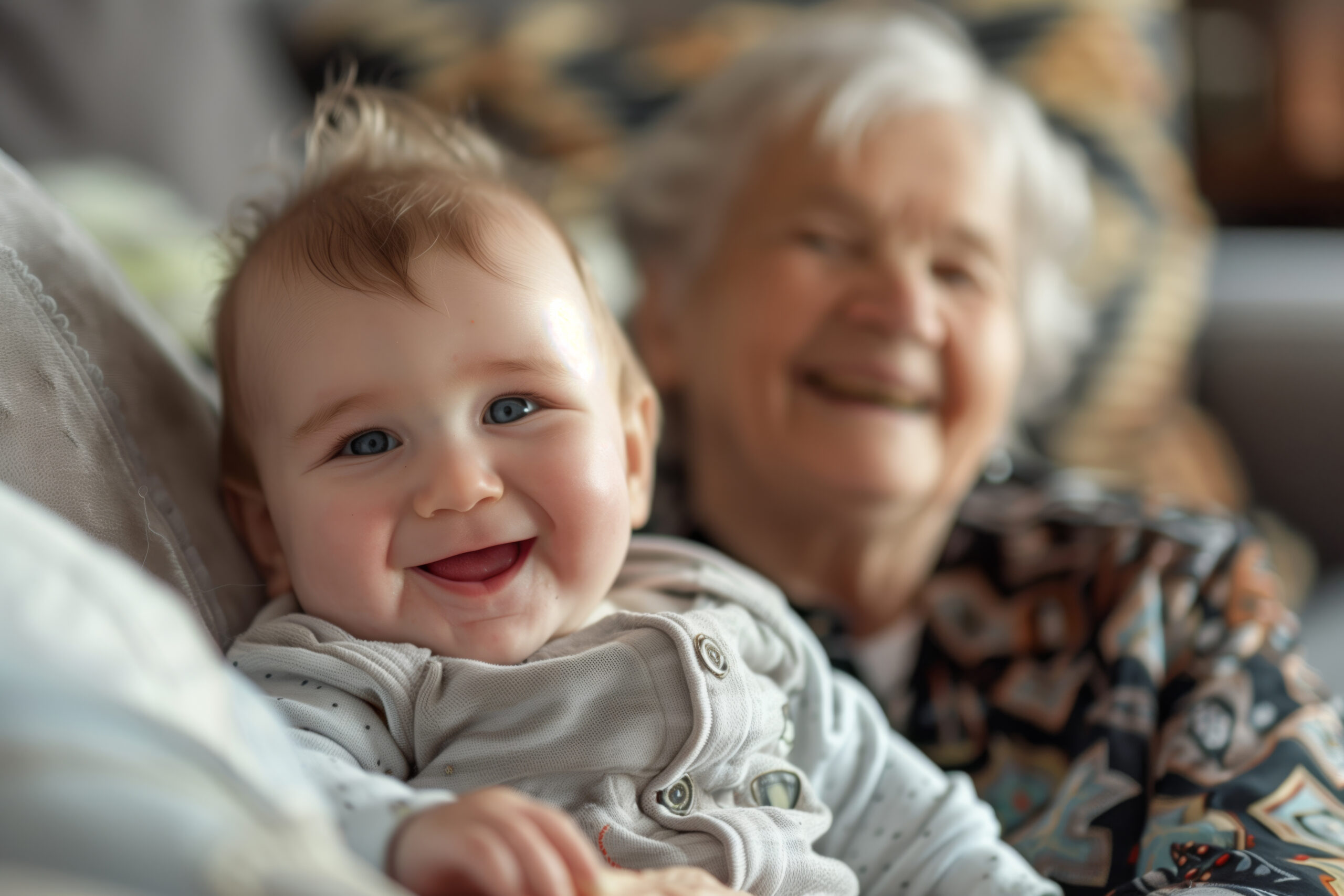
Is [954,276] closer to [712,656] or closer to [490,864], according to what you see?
[712,656]

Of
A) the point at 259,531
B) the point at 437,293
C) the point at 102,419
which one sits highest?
the point at 437,293

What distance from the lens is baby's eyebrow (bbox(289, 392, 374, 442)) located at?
68cm

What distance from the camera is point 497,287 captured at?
2.34ft

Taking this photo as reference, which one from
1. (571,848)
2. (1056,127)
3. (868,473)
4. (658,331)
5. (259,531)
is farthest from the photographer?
(1056,127)

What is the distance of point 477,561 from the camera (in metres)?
0.71

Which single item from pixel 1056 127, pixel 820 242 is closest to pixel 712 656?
pixel 820 242

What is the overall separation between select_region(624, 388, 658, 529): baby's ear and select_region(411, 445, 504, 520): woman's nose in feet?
0.53

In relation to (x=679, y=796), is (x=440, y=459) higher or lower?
higher

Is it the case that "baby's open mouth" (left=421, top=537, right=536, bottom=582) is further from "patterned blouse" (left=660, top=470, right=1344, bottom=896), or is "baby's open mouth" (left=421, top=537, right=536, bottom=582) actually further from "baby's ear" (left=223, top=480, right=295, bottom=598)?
"patterned blouse" (left=660, top=470, right=1344, bottom=896)

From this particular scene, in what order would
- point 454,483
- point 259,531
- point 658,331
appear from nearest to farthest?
point 454,483
point 259,531
point 658,331

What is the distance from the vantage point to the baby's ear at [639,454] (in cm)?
83

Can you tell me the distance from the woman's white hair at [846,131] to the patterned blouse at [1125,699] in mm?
345

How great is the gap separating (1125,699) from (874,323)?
0.44 metres

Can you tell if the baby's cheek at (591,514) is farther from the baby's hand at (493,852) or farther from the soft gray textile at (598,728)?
the baby's hand at (493,852)
